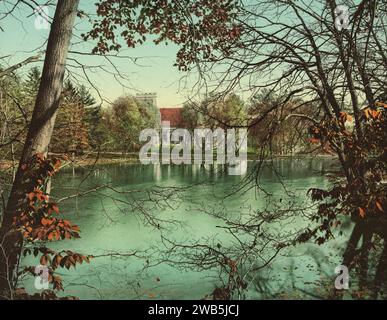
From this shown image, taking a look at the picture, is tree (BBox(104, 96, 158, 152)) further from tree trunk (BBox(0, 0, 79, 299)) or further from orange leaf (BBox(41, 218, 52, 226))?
orange leaf (BBox(41, 218, 52, 226))

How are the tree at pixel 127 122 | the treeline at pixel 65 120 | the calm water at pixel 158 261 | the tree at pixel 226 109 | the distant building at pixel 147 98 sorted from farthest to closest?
the tree at pixel 127 122 → the tree at pixel 226 109 → the calm water at pixel 158 261 → the distant building at pixel 147 98 → the treeline at pixel 65 120

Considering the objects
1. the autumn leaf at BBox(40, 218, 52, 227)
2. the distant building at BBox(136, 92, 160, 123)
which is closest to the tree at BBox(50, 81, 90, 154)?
the distant building at BBox(136, 92, 160, 123)

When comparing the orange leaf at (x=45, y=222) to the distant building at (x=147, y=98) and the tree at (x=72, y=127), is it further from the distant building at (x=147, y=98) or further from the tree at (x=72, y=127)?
the distant building at (x=147, y=98)

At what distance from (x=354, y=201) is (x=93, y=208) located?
468 inches

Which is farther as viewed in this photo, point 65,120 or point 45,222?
point 65,120

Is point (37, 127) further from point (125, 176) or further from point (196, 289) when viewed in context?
point (125, 176)


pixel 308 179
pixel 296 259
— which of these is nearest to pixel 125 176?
pixel 308 179

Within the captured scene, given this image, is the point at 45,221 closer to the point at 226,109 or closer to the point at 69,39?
the point at 69,39

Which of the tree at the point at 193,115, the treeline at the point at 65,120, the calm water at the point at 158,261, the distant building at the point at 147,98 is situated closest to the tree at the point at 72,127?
the treeline at the point at 65,120

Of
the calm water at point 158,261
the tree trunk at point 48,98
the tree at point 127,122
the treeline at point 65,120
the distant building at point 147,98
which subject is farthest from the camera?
the tree at point 127,122

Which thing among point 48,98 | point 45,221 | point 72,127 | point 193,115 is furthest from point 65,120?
point 45,221

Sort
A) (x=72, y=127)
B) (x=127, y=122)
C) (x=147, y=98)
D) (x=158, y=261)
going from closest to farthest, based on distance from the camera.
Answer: (x=72, y=127) → (x=158, y=261) → (x=147, y=98) → (x=127, y=122)

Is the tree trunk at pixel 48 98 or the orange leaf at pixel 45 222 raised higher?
the tree trunk at pixel 48 98
